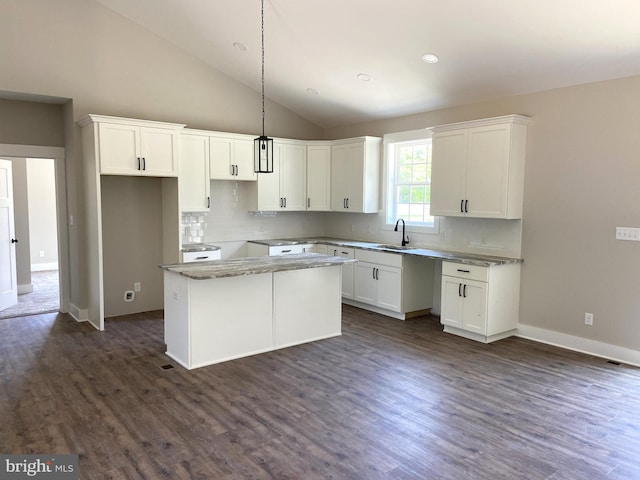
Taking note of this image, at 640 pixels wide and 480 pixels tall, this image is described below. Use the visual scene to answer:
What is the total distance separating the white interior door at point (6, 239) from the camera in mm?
6000

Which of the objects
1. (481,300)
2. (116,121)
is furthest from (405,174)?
(116,121)

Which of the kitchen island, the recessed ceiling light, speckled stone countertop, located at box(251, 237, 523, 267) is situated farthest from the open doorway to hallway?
the recessed ceiling light

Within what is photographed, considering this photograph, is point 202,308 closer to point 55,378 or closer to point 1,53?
point 55,378

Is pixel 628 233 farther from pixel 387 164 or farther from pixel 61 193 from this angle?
pixel 61 193

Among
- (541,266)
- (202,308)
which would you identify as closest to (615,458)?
(541,266)

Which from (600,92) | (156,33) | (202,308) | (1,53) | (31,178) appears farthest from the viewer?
(31,178)

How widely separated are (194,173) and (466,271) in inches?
138

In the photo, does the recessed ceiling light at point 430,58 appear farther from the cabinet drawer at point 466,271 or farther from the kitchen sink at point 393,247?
the kitchen sink at point 393,247

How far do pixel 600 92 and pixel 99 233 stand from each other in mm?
5333

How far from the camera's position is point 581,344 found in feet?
15.2

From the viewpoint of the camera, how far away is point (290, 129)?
7.24 meters

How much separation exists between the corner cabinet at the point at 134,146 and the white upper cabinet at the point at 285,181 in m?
1.44

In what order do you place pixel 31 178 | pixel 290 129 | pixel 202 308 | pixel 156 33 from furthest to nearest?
pixel 31 178, pixel 290 129, pixel 156 33, pixel 202 308

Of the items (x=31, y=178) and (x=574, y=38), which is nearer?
(x=574, y=38)
